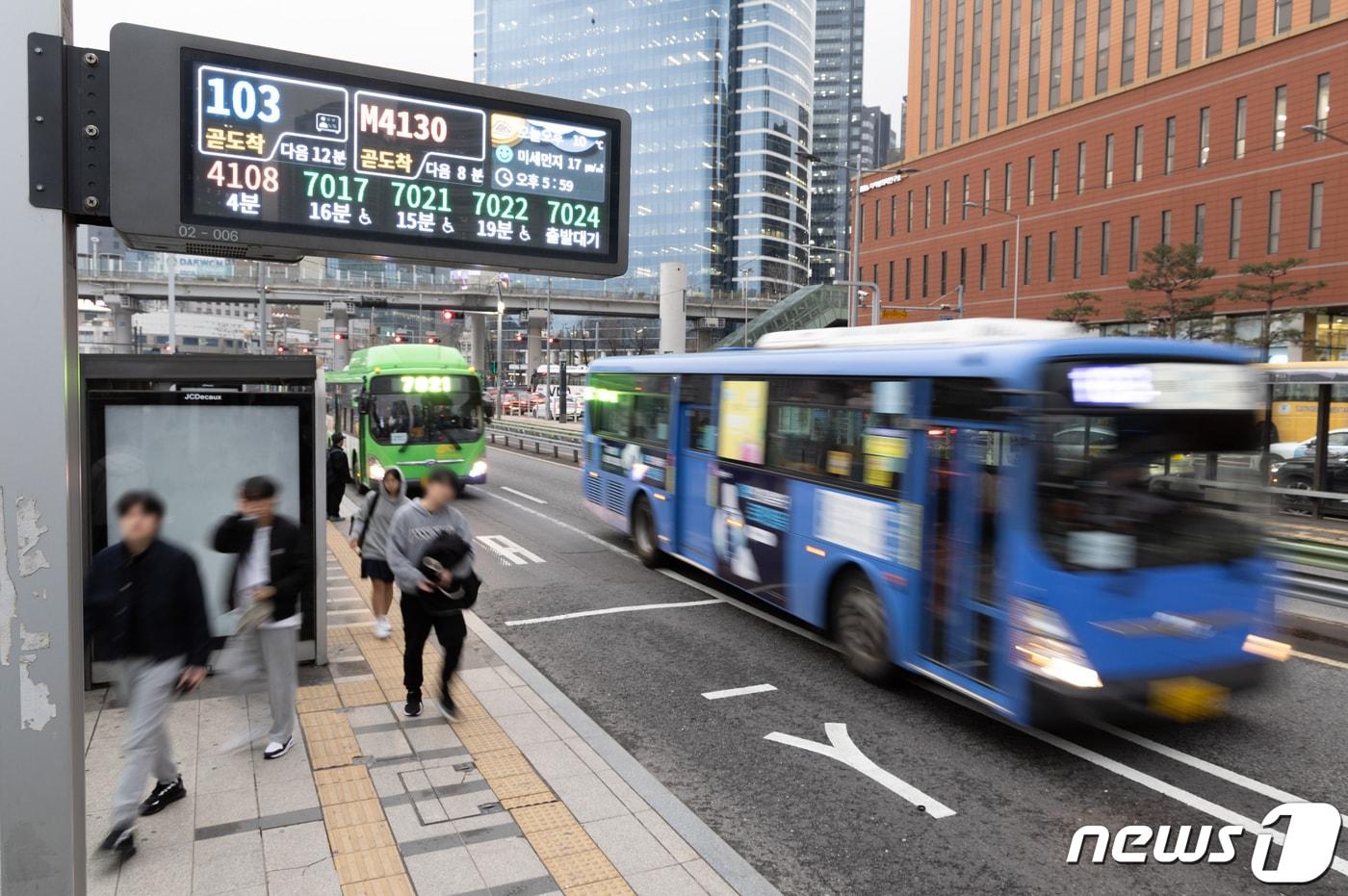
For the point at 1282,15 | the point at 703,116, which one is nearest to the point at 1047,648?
the point at 1282,15

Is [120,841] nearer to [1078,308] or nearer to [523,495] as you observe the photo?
[523,495]

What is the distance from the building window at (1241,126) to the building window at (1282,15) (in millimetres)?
3104

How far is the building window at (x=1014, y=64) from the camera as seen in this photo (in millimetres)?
59312

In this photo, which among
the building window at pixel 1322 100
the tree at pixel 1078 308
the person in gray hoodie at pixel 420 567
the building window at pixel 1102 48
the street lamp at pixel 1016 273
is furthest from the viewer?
the street lamp at pixel 1016 273

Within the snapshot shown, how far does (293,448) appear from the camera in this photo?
8.27 metres

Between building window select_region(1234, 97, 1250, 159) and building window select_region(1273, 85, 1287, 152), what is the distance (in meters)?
1.42

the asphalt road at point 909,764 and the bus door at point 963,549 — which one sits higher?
the bus door at point 963,549

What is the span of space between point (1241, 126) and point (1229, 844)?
158 ft

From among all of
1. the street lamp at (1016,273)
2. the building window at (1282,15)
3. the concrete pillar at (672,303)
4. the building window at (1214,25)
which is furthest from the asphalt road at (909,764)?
the concrete pillar at (672,303)

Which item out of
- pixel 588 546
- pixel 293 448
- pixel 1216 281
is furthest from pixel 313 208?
pixel 1216 281

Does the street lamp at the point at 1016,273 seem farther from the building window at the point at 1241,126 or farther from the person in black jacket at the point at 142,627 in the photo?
the person in black jacket at the point at 142,627

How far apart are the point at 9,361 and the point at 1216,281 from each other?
1970 inches

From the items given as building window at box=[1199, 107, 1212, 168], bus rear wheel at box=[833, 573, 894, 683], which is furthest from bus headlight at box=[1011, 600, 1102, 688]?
building window at box=[1199, 107, 1212, 168]

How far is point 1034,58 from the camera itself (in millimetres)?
58062
